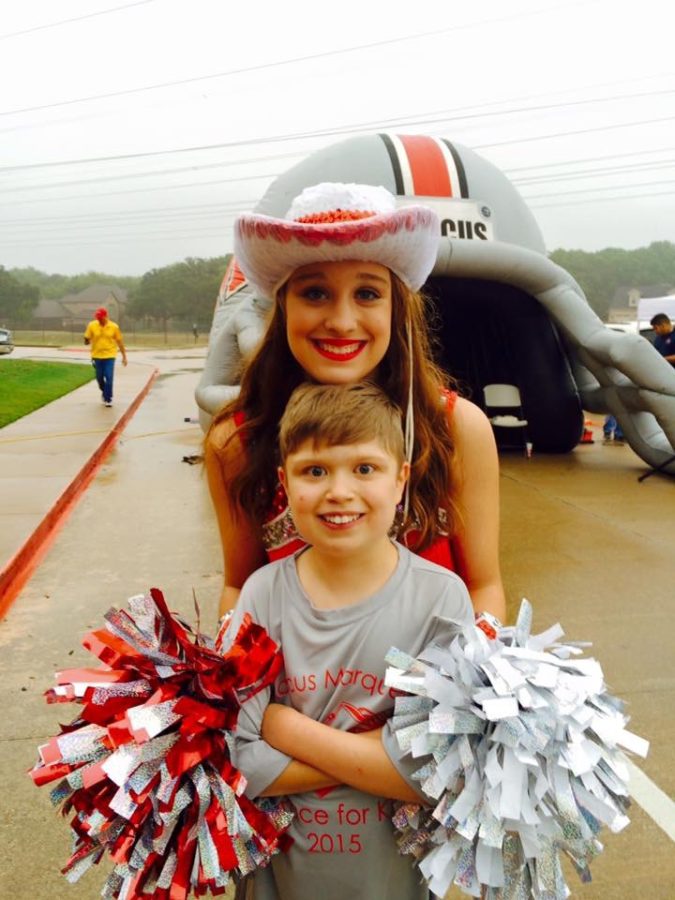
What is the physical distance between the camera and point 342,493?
143cm

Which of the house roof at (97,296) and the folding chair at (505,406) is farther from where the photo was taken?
the house roof at (97,296)

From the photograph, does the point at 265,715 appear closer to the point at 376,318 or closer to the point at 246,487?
the point at 246,487

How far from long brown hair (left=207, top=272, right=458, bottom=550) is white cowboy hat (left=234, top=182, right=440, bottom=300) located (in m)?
0.08

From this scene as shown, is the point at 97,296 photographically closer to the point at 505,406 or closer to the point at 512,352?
the point at 512,352

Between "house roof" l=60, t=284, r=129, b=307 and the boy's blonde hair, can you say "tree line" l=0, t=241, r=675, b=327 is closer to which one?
"house roof" l=60, t=284, r=129, b=307

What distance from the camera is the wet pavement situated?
8.74ft

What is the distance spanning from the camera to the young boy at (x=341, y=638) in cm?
146

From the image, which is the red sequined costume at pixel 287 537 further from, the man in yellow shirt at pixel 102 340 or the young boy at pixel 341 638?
the man in yellow shirt at pixel 102 340

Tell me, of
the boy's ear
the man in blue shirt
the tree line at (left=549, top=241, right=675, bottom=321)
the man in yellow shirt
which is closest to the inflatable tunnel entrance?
the man in blue shirt

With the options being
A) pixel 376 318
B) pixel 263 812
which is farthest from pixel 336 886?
pixel 376 318

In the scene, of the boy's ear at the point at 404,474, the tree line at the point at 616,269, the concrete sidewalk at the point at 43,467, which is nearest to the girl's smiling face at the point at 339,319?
the boy's ear at the point at 404,474

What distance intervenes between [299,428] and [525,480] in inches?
281

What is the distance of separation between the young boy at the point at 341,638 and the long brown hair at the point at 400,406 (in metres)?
0.15

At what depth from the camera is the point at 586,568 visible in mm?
5516
